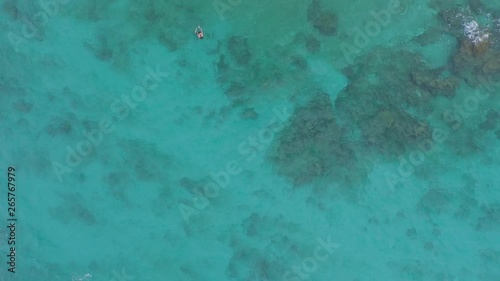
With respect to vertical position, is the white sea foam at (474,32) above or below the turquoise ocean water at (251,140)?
above

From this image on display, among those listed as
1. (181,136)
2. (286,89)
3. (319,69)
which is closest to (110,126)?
(181,136)

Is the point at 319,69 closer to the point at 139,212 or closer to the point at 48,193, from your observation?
the point at 139,212

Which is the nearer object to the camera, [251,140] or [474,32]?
[474,32]

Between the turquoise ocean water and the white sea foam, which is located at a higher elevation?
the white sea foam

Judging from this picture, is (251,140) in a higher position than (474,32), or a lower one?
lower

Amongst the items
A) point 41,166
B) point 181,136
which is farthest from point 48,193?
point 181,136

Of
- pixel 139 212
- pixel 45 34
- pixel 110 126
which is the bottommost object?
pixel 139 212

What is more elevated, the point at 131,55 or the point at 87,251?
the point at 131,55
